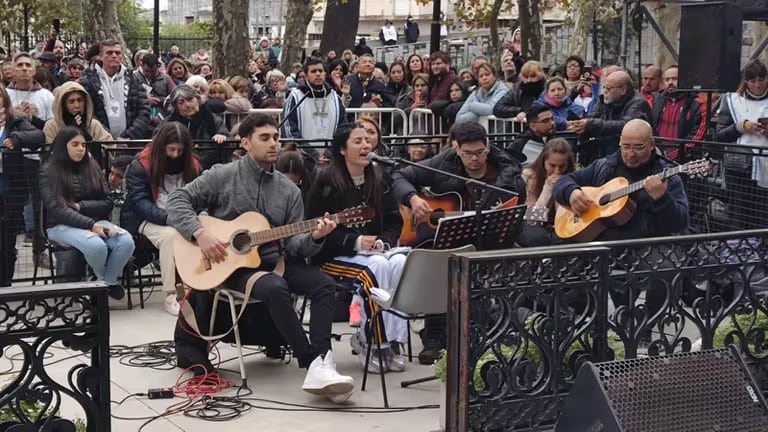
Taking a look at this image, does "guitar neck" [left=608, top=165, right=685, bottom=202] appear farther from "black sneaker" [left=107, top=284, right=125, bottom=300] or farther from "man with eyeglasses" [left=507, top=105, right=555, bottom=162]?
"black sneaker" [left=107, top=284, right=125, bottom=300]

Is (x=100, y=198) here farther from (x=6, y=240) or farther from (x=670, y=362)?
(x=670, y=362)

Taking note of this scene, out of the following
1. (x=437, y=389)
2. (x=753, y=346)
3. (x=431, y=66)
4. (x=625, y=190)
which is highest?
(x=431, y=66)

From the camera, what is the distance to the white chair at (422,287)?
6840 millimetres

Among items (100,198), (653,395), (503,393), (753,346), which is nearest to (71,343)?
(503,393)

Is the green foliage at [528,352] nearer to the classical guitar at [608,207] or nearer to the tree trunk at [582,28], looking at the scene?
the classical guitar at [608,207]

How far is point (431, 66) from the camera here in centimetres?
1477

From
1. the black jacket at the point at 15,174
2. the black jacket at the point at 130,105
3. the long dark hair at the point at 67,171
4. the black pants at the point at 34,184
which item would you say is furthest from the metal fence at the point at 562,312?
the black jacket at the point at 130,105

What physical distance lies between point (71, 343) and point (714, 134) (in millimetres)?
8115

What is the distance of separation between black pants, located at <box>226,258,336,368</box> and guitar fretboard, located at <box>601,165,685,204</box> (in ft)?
6.87

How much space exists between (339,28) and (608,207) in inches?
929

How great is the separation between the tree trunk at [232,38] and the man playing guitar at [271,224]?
1400cm

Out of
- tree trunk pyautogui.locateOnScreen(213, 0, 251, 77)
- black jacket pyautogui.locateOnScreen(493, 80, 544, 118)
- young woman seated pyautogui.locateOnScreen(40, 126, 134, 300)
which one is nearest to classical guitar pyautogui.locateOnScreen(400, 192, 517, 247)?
young woman seated pyautogui.locateOnScreen(40, 126, 134, 300)

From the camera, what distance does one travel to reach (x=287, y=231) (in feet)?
23.6

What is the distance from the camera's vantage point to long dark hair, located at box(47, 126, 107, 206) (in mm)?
9109
